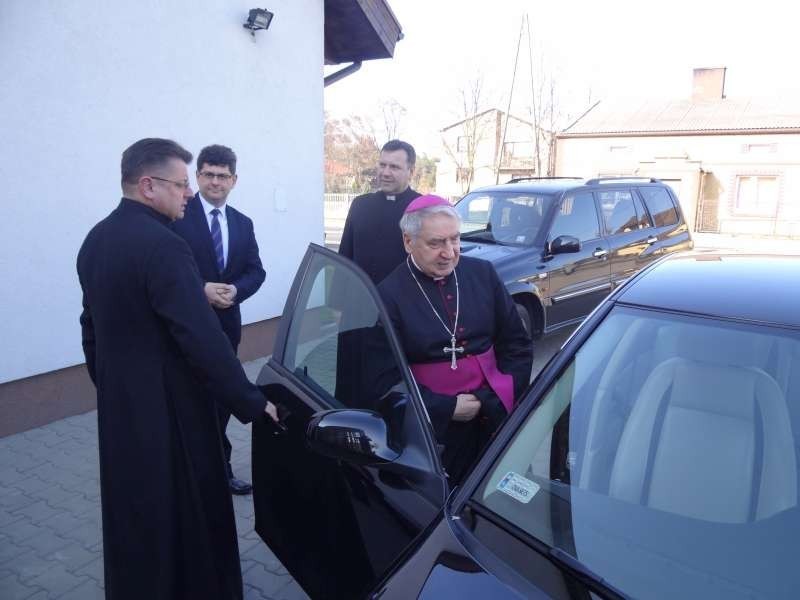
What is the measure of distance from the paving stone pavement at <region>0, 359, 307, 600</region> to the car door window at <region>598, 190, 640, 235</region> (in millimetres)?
4865

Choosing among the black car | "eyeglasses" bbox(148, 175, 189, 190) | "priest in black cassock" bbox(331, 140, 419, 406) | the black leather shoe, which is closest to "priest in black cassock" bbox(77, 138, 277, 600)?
"eyeglasses" bbox(148, 175, 189, 190)

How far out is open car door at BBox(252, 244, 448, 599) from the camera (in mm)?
1637

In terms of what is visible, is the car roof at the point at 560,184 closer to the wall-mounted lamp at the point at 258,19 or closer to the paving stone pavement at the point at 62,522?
the wall-mounted lamp at the point at 258,19

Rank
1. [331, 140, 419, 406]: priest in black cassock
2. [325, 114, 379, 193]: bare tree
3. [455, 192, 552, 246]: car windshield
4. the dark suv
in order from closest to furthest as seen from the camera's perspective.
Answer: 1. [331, 140, 419, 406]: priest in black cassock
2. the dark suv
3. [455, 192, 552, 246]: car windshield
4. [325, 114, 379, 193]: bare tree

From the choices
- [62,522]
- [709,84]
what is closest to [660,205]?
[62,522]

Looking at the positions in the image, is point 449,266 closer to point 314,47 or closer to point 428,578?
point 428,578

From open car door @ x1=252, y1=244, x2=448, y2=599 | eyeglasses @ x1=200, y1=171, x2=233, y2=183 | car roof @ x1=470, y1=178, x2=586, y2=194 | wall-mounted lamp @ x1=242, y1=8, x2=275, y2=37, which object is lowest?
open car door @ x1=252, y1=244, x2=448, y2=599

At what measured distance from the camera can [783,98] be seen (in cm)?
3322

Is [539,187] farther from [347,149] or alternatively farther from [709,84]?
[347,149]

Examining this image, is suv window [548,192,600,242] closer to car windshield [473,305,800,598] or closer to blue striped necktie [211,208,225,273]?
blue striped necktie [211,208,225,273]

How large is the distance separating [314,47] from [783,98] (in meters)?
35.1

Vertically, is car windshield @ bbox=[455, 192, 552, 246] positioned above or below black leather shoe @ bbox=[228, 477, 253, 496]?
above

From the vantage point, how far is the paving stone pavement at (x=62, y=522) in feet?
9.63

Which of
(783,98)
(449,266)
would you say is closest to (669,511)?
(449,266)
